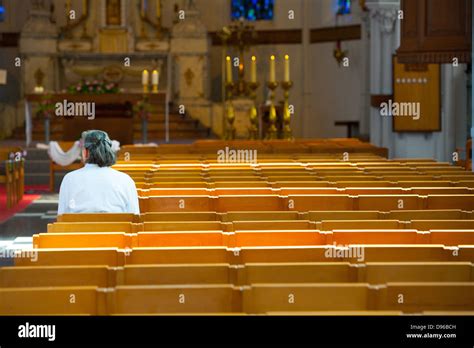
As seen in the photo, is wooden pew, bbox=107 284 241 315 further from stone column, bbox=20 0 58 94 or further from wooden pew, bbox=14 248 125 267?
stone column, bbox=20 0 58 94

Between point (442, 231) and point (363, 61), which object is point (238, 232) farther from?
point (363, 61)

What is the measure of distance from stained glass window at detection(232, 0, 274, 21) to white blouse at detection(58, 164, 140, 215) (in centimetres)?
1776

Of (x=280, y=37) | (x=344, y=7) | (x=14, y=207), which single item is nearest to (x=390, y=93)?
(x=344, y=7)

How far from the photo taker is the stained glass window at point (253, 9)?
2436cm

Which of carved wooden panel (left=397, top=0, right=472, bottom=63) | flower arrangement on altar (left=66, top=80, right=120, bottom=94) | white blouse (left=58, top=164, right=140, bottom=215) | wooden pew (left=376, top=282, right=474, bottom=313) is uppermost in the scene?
carved wooden panel (left=397, top=0, right=472, bottom=63)

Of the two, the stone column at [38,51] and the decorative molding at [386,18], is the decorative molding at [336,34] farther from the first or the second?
the stone column at [38,51]

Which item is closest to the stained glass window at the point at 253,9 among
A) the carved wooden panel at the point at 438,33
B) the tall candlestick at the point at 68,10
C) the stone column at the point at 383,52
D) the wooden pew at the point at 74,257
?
the tall candlestick at the point at 68,10

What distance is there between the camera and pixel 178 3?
24109 millimetres

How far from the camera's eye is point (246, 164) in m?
11.1

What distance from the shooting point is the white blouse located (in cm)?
689

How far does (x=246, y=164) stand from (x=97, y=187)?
433 centimetres

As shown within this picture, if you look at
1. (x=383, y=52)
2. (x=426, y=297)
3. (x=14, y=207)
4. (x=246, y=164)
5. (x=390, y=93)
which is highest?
(x=383, y=52)

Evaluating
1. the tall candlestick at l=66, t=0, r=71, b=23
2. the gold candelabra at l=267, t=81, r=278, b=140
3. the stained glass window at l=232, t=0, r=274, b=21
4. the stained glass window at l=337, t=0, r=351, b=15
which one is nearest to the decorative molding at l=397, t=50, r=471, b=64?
the gold candelabra at l=267, t=81, r=278, b=140

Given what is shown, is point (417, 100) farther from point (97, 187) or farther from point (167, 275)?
point (167, 275)
